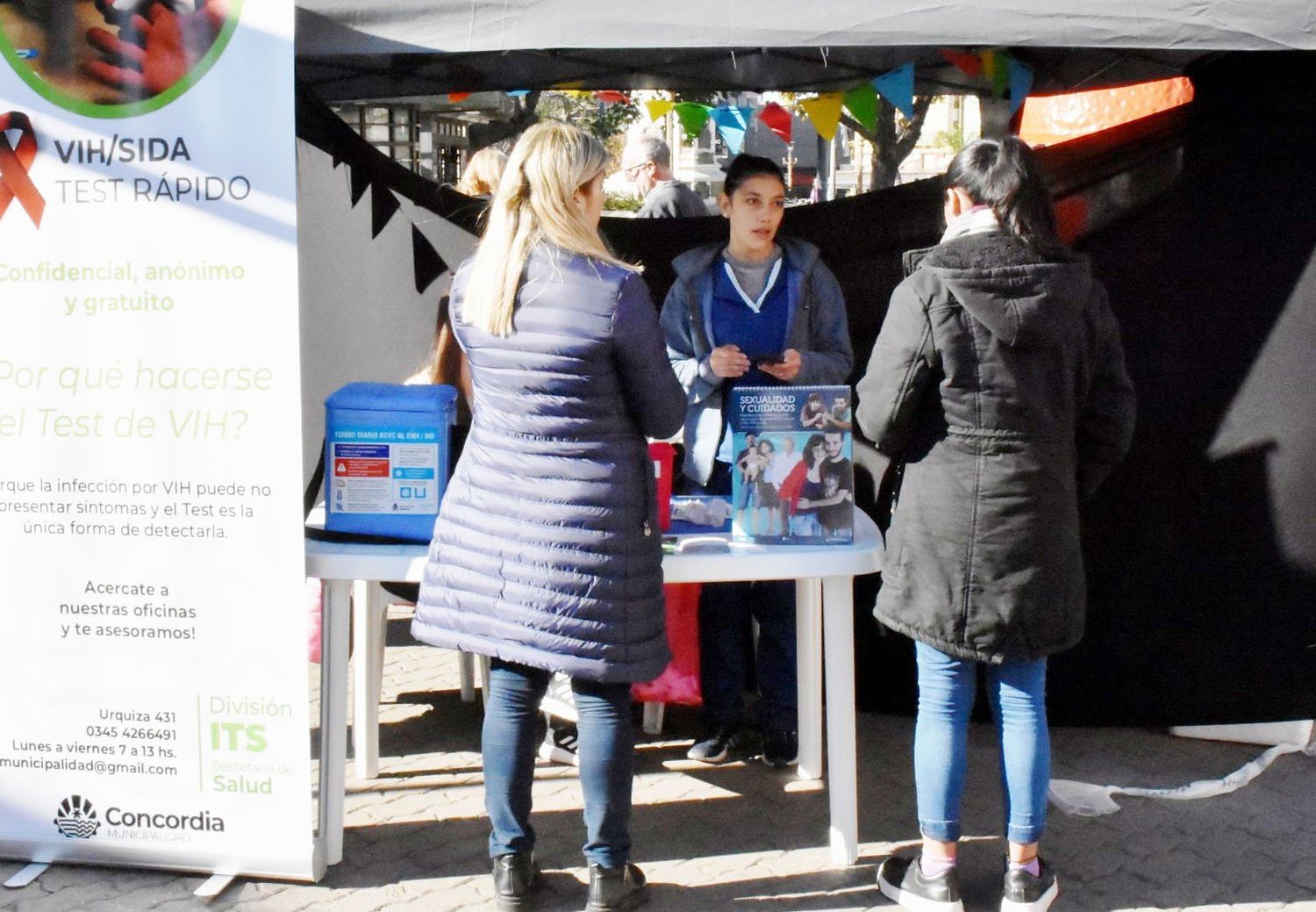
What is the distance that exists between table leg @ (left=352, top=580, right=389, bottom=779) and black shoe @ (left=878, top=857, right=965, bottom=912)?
4.83ft

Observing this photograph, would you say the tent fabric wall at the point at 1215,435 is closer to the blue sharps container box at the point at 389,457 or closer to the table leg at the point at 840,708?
the table leg at the point at 840,708

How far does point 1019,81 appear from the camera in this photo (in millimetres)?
4594

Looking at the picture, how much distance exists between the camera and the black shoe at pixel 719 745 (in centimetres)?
384

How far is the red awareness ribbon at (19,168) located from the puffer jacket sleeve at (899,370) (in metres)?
1.80

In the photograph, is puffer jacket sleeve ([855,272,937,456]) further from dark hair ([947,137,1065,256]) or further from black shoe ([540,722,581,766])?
black shoe ([540,722,581,766])

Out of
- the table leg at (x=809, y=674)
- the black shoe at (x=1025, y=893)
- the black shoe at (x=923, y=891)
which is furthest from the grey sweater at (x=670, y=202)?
the black shoe at (x=1025, y=893)

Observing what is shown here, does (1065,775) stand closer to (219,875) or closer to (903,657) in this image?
(903,657)

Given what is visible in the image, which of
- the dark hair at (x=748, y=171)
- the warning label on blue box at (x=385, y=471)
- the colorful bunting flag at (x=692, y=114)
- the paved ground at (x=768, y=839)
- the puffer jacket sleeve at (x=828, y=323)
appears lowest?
the paved ground at (x=768, y=839)

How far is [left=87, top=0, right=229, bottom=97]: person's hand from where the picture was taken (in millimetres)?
2773

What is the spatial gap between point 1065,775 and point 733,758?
91 cm

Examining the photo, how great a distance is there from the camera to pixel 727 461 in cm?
360

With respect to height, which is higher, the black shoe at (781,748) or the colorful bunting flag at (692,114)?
the colorful bunting flag at (692,114)

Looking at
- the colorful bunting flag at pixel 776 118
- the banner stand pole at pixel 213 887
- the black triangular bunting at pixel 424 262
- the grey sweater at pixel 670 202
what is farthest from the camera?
the colorful bunting flag at pixel 776 118

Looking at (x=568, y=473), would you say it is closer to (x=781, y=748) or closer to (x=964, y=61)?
(x=781, y=748)
